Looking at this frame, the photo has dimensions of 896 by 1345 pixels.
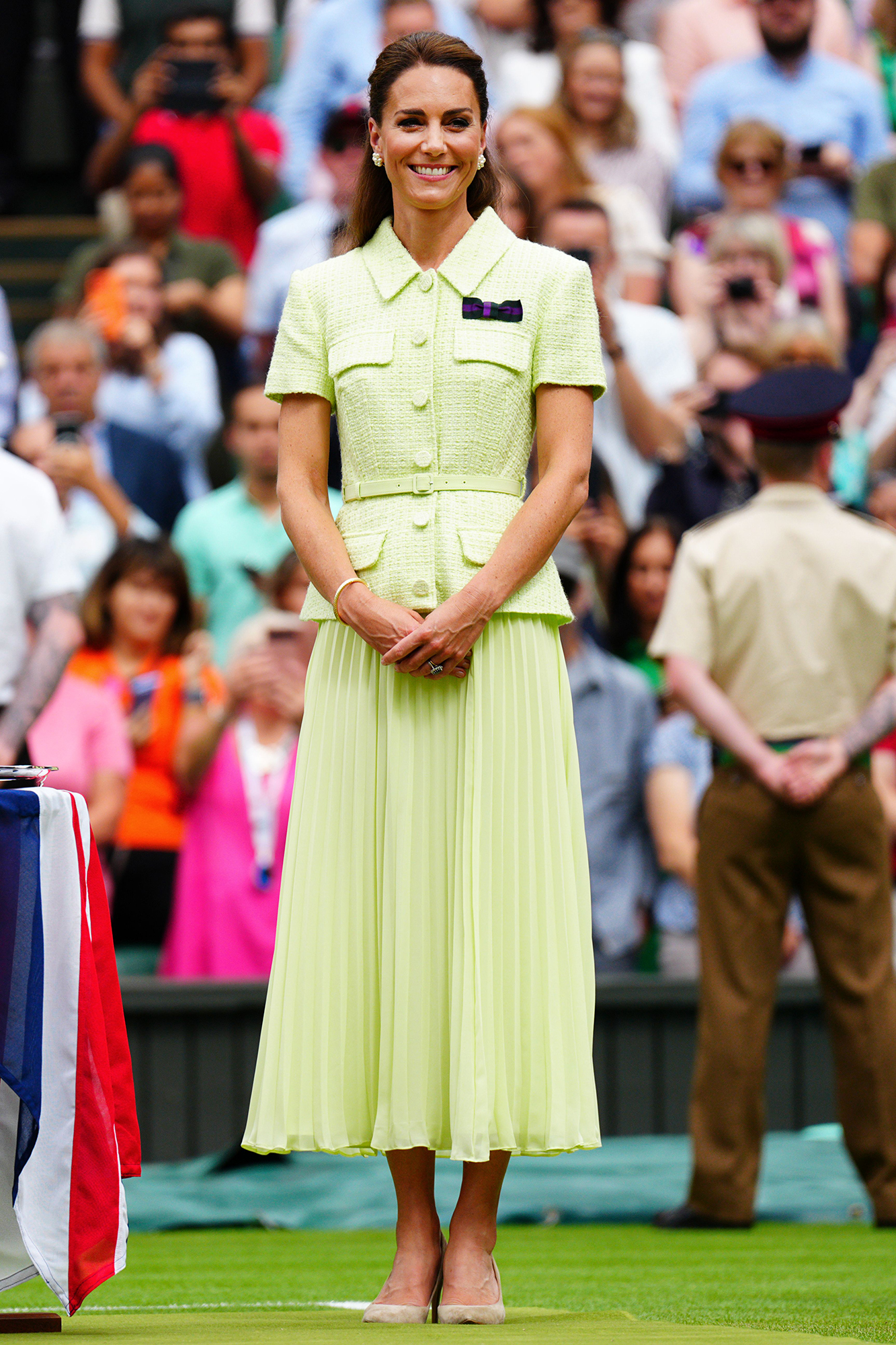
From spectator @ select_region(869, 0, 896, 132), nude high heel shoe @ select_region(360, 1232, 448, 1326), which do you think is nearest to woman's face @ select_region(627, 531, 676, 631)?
spectator @ select_region(869, 0, 896, 132)

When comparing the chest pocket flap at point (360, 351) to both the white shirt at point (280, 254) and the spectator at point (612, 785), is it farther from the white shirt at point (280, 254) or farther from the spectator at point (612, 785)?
the white shirt at point (280, 254)

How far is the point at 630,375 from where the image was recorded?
376 inches

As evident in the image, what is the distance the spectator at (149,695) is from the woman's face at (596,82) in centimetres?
392

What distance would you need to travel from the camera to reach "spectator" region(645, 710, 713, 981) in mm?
7852

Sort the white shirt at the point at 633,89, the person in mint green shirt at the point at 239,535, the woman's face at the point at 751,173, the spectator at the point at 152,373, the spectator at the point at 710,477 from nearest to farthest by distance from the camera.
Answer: the person in mint green shirt at the point at 239,535, the spectator at the point at 710,477, the spectator at the point at 152,373, the woman's face at the point at 751,173, the white shirt at the point at 633,89

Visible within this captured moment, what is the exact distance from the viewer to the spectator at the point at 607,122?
428 inches

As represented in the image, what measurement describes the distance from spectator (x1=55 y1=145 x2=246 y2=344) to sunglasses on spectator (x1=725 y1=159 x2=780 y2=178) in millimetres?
2406

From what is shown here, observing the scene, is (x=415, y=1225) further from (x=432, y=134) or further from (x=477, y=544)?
(x=432, y=134)

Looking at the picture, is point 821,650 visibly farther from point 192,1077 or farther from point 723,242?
point 723,242

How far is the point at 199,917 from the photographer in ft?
25.0

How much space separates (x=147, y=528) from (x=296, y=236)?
1.87m

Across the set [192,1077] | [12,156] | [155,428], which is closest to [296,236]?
[155,428]

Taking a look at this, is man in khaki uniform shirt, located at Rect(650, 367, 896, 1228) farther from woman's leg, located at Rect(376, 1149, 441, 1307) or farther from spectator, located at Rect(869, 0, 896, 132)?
spectator, located at Rect(869, 0, 896, 132)

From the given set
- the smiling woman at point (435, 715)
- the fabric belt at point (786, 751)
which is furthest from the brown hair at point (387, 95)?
the fabric belt at point (786, 751)
